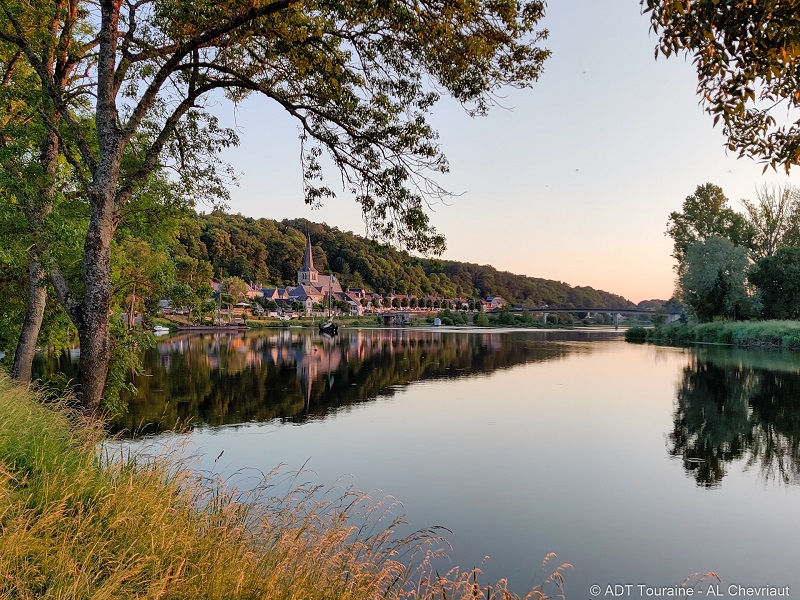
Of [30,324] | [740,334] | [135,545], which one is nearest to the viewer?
[135,545]

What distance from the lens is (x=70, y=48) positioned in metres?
8.67

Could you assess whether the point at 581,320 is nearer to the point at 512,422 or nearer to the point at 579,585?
the point at 512,422

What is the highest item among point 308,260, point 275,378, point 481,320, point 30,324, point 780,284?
point 308,260

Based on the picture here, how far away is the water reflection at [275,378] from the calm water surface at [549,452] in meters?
0.14

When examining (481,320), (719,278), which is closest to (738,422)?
(719,278)

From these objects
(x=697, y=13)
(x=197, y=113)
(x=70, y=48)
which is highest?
(x=70, y=48)

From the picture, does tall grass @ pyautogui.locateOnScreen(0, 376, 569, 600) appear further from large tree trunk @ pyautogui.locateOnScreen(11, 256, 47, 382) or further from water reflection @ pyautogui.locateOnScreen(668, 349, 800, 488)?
water reflection @ pyautogui.locateOnScreen(668, 349, 800, 488)

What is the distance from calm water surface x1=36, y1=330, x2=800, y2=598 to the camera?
24.7ft

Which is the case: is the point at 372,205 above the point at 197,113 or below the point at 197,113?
below

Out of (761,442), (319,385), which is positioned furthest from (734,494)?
(319,385)

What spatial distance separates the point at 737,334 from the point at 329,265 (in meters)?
116

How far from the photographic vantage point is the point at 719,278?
45.2 m

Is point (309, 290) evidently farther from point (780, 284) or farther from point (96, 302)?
point (96, 302)

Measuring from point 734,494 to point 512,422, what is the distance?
22.4 ft
